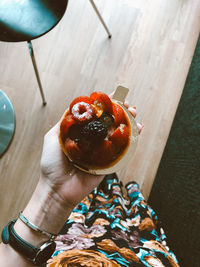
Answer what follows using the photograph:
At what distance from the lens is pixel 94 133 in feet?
1.80

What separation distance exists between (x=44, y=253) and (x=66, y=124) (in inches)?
15.5

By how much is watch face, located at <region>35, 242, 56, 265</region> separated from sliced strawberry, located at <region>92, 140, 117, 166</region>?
0.99 feet

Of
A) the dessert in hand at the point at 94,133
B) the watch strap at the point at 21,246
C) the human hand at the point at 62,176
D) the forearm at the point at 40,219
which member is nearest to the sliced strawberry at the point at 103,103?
the dessert in hand at the point at 94,133

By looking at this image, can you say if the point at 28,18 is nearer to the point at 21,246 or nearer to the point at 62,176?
the point at 62,176

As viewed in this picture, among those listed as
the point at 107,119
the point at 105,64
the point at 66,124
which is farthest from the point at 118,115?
the point at 105,64

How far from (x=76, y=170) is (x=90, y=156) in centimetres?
20

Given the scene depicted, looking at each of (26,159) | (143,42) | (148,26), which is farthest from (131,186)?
(148,26)

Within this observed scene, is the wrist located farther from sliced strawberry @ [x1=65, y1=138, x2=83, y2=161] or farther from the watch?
sliced strawberry @ [x1=65, y1=138, x2=83, y2=161]

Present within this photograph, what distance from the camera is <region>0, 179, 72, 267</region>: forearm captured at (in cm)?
65

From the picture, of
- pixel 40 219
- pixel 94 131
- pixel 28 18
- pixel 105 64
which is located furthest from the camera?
pixel 105 64

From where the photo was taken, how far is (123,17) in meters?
1.41

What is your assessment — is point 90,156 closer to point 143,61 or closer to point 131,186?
point 131,186

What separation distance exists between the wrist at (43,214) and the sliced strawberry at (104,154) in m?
0.25

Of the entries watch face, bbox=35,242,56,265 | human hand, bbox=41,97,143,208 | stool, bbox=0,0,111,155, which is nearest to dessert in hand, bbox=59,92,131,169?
human hand, bbox=41,97,143,208
